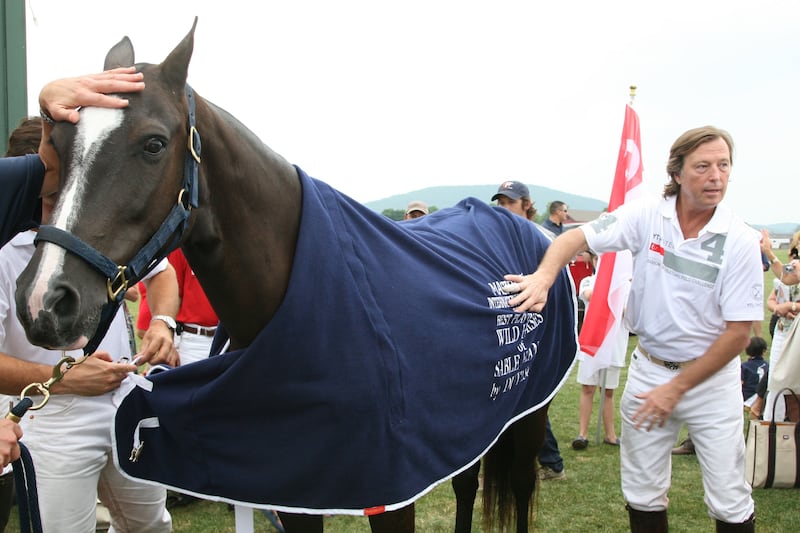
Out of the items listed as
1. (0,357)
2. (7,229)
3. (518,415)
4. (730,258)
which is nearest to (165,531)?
(0,357)

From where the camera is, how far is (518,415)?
10.0ft

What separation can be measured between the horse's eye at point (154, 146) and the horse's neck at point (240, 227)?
0.57 ft

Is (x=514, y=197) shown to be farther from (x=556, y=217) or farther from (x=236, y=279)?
(x=236, y=279)

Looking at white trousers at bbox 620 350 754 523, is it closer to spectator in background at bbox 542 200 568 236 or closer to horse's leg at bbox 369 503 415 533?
horse's leg at bbox 369 503 415 533

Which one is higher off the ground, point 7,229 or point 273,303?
point 7,229

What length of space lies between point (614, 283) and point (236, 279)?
3.96 meters

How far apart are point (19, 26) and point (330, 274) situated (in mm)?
3823

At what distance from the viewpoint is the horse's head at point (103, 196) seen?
137cm

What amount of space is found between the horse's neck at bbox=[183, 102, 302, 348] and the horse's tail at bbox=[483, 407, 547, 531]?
7.16 ft

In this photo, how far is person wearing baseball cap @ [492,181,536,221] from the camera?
5.12 meters

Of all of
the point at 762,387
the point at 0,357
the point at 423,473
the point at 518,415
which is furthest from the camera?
the point at 762,387

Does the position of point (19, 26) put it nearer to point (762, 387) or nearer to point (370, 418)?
point (370, 418)

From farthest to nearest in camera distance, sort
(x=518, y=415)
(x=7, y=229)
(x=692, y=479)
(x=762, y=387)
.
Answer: (x=762, y=387), (x=692, y=479), (x=518, y=415), (x=7, y=229)

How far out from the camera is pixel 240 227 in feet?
5.96
